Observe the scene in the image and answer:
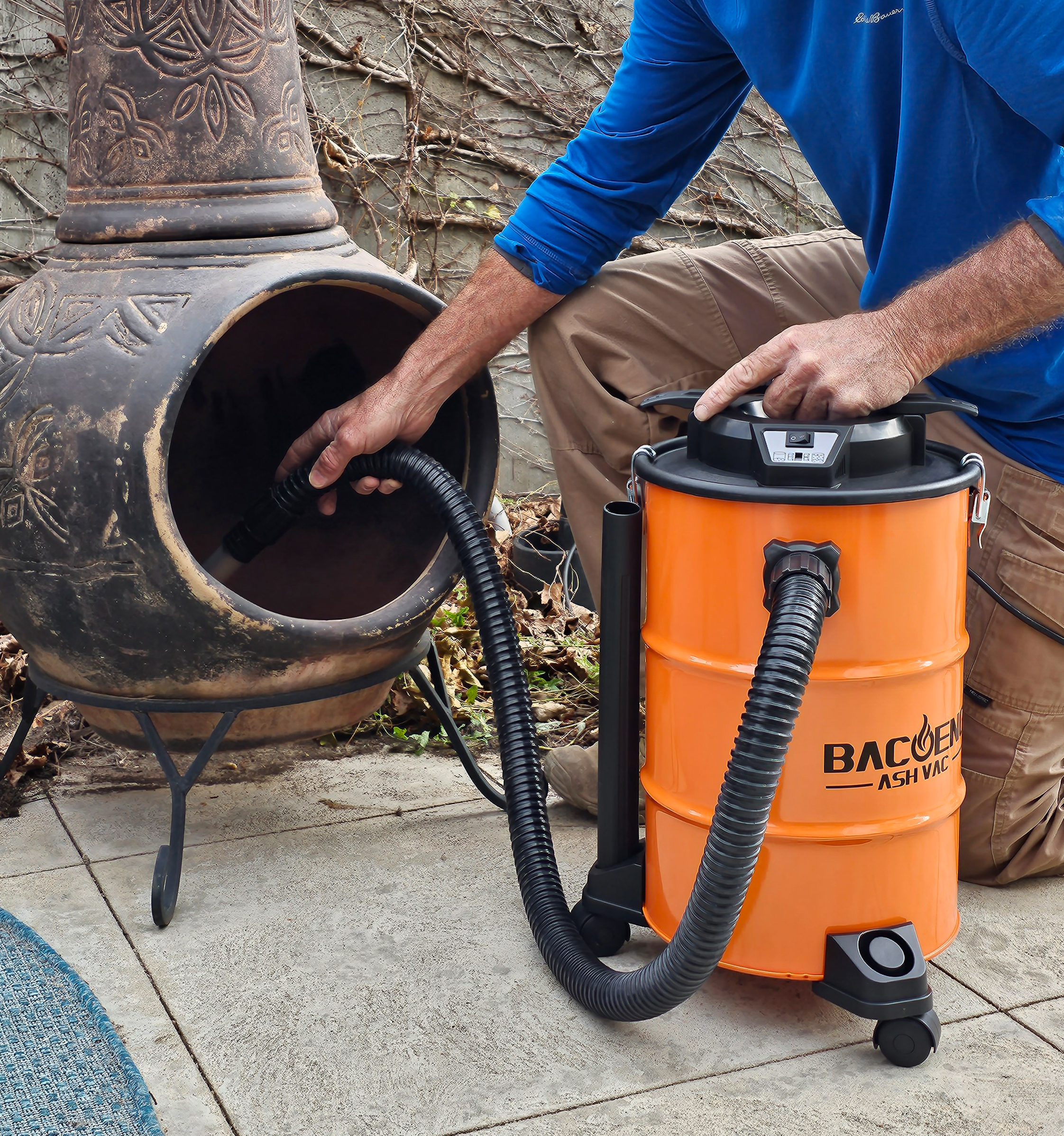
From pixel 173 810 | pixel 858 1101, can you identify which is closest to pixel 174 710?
pixel 173 810

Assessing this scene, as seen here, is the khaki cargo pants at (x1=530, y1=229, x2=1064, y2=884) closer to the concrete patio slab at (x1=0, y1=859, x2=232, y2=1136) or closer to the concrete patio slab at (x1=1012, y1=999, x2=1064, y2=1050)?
the concrete patio slab at (x1=1012, y1=999, x2=1064, y2=1050)

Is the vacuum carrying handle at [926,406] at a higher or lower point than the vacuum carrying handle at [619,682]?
higher

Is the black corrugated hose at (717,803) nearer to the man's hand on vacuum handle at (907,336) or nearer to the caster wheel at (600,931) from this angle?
the caster wheel at (600,931)

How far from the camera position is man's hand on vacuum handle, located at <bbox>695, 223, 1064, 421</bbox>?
59.7 inches

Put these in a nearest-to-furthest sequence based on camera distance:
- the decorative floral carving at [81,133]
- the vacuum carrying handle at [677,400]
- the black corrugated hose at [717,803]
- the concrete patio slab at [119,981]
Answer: the black corrugated hose at [717,803]
the concrete patio slab at [119,981]
the vacuum carrying handle at [677,400]
the decorative floral carving at [81,133]

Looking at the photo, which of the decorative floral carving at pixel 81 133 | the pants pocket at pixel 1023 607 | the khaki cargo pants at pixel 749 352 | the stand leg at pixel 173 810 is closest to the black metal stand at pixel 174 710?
the stand leg at pixel 173 810

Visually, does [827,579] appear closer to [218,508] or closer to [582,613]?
[218,508]

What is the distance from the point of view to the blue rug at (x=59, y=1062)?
1.41 meters

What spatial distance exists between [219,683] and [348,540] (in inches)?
25.8

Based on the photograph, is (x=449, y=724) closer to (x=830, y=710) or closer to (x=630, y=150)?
(x=830, y=710)

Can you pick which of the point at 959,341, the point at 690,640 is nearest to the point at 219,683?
the point at 690,640

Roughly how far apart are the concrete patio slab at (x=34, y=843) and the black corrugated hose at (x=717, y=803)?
0.85 m

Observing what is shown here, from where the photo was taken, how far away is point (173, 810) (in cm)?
196

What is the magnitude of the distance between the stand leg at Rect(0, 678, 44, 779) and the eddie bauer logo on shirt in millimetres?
1779
